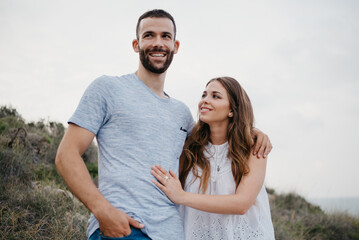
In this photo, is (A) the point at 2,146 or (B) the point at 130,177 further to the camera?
(A) the point at 2,146

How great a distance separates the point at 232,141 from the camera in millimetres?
3109

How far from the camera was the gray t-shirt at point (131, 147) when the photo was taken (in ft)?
6.80

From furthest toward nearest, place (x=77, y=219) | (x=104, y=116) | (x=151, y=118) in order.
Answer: (x=77, y=219) < (x=151, y=118) < (x=104, y=116)

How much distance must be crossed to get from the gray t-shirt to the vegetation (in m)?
1.99

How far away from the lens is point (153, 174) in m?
2.23

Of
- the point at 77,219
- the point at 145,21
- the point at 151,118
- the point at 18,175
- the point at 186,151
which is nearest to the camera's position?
the point at 151,118

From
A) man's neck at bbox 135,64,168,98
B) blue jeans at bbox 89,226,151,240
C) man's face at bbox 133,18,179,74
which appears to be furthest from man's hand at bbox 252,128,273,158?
blue jeans at bbox 89,226,151,240

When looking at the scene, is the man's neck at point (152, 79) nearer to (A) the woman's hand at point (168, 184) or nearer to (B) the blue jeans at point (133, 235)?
(A) the woman's hand at point (168, 184)

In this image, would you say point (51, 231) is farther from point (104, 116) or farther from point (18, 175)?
point (104, 116)

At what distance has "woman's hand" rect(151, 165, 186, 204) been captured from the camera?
2245 mm

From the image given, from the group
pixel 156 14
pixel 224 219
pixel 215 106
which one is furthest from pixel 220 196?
pixel 156 14

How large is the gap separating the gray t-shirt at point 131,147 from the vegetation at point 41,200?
1989mm

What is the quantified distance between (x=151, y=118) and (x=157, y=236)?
892 mm

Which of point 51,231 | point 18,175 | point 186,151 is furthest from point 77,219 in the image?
point 186,151
